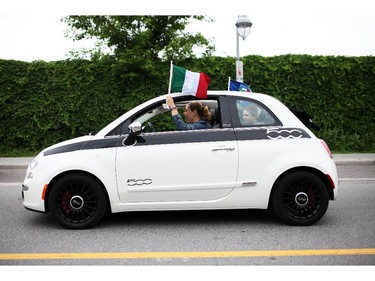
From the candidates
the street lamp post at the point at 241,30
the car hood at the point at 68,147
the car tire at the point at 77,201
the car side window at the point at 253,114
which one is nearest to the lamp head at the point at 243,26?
the street lamp post at the point at 241,30

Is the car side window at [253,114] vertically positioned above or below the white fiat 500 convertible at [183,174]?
above

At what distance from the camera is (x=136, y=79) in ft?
42.5

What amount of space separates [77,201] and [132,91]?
837 cm

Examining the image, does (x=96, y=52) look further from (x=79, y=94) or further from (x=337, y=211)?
(x=337, y=211)

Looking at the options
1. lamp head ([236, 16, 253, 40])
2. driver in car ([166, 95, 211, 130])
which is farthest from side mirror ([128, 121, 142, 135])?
lamp head ([236, 16, 253, 40])

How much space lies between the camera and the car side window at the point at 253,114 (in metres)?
5.12

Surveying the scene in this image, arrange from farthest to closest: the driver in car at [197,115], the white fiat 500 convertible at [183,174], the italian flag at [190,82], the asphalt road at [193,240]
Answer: the driver in car at [197,115], the italian flag at [190,82], the white fiat 500 convertible at [183,174], the asphalt road at [193,240]

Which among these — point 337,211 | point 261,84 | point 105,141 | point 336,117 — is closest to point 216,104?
point 105,141

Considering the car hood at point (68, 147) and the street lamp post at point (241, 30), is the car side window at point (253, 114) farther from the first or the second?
the street lamp post at point (241, 30)

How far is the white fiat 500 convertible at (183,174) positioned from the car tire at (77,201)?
0.01m

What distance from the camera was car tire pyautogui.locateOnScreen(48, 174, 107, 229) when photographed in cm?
492

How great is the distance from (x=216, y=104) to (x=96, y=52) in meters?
8.64

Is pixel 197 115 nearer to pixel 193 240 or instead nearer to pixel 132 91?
pixel 193 240

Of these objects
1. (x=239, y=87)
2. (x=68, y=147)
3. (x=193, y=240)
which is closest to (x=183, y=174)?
(x=193, y=240)
